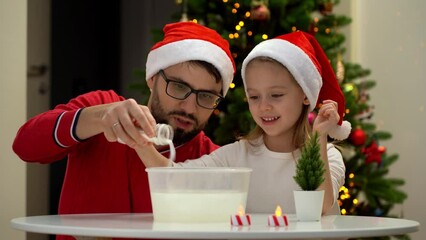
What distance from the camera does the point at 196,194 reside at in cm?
169

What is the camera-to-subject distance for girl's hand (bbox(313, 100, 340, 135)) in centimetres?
208

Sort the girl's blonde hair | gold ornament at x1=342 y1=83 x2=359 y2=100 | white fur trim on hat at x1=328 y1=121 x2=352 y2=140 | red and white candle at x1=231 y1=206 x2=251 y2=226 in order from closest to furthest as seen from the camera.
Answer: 1. red and white candle at x1=231 y1=206 x2=251 y2=226
2. white fur trim on hat at x1=328 y1=121 x2=352 y2=140
3. the girl's blonde hair
4. gold ornament at x1=342 y1=83 x2=359 y2=100

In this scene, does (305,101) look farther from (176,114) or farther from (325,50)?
(325,50)

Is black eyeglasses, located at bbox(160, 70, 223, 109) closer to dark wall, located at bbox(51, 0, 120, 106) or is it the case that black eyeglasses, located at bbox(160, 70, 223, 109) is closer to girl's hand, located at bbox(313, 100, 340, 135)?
girl's hand, located at bbox(313, 100, 340, 135)

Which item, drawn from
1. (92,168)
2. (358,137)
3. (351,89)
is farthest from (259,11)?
(92,168)

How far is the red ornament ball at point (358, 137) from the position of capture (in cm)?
408

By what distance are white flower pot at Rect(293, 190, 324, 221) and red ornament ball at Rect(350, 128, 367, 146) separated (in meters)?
2.34

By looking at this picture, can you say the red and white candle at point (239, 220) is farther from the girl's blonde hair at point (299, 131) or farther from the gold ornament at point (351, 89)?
the gold ornament at point (351, 89)

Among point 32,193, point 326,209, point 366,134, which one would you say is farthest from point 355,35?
point 326,209

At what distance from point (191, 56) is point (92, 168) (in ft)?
1.44

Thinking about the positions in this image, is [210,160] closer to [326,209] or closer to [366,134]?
[326,209]

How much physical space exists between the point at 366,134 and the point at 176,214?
108 inches

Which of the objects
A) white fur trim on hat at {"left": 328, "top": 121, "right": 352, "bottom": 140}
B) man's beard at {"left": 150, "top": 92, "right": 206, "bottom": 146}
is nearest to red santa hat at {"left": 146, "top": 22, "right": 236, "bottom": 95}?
man's beard at {"left": 150, "top": 92, "right": 206, "bottom": 146}

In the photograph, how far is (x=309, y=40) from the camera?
8.02 feet
